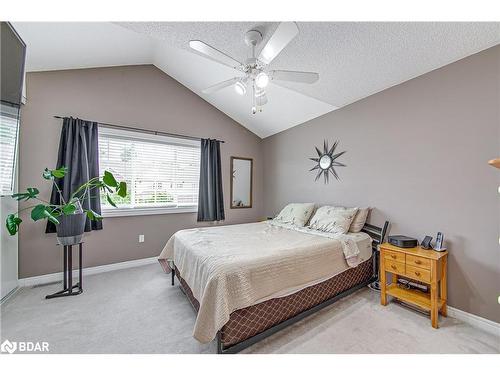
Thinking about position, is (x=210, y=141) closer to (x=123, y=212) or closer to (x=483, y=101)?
(x=123, y=212)

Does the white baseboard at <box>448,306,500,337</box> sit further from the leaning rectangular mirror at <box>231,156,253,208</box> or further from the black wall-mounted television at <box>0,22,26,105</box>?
the black wall-mounted television at <box>0,22,26,105</box>

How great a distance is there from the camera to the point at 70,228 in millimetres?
2289

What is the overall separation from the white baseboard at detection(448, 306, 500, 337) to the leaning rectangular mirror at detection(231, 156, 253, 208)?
3374 mm

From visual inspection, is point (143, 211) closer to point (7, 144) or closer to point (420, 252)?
point (7, 144)

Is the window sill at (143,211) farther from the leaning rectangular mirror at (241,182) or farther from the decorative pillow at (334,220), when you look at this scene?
the decorative pillow at (334,220)

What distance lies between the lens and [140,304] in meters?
2.20

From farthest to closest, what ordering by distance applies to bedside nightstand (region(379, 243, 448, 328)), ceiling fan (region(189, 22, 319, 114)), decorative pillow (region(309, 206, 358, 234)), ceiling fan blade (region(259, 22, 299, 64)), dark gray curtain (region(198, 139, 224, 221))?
dark gray curtain (region(198, 139, 224, 221)) → decorative pillow (region(309, 206, 358, 234)) → bedside nightstand (region(379, 243, 448, 328)) → ceiling fan (region(189, 22, 319, 114)) → ceiling fan blade (region(259, 22, 299, 64))

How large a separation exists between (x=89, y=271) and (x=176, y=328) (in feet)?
6.68

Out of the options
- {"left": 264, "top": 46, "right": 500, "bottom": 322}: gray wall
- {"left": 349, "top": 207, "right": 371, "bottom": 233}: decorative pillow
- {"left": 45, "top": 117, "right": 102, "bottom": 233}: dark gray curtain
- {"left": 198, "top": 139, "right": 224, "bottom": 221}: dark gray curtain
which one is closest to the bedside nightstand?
{"left": 264, "top": 46, "right": 500, "bottom": 322}: gray wall

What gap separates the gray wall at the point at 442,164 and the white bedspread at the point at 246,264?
84 centimetres

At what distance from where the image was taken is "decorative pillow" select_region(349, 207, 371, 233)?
2650 millimetres

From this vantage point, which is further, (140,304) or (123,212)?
(123,212)
